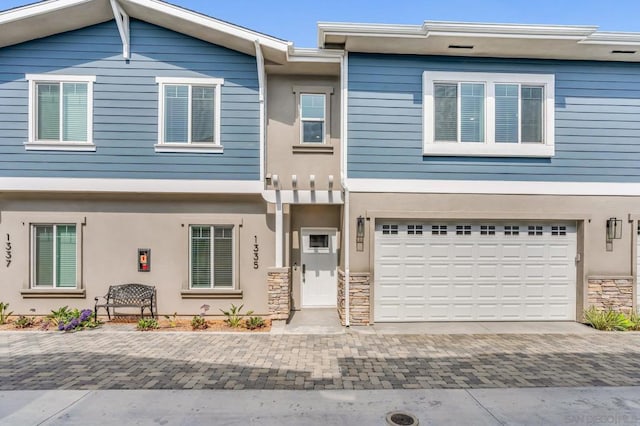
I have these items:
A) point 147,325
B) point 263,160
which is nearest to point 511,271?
point 263,160

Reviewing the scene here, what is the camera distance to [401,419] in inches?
154

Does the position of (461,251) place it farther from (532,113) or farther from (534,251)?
(532,113)

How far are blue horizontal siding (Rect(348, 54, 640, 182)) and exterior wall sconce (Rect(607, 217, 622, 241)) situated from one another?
3.02 feet

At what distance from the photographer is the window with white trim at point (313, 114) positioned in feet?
28.5

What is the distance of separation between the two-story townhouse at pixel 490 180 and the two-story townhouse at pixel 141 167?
53.8 inches

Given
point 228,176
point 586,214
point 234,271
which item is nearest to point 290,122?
point 228,176

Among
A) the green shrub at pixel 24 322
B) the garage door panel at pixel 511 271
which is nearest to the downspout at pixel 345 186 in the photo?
the garage door panel at pixel 511 271

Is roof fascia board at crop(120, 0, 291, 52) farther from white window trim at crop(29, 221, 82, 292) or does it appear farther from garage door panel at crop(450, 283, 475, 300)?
garage door panel at crop(450, 283, 475, 300)

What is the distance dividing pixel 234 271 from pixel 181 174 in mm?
2523

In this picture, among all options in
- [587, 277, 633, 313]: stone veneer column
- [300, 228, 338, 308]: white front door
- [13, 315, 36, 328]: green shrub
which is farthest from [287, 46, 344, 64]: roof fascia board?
[13, 315, 36, 328]: green shrub

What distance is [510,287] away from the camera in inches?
311

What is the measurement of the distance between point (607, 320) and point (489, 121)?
4925 millimetres

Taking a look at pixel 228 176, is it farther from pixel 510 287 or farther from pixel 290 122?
pixel 510 287

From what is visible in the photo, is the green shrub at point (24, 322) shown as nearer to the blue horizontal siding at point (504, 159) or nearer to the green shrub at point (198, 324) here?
the green shrub at point (198, 324)
